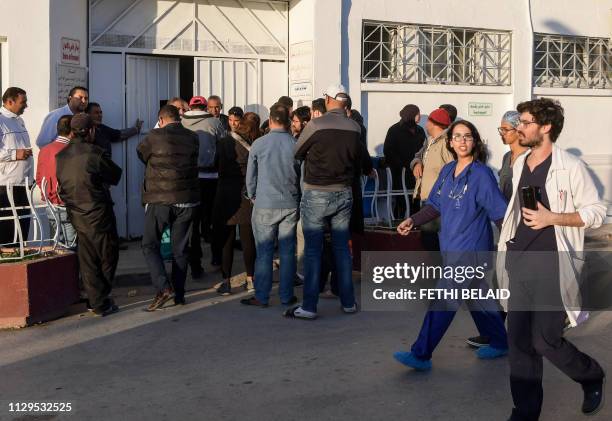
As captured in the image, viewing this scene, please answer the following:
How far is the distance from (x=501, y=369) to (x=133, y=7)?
704 centimetres

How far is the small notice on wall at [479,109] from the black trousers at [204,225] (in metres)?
4.59

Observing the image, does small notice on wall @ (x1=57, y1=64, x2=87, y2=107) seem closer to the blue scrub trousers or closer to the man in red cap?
the man in red cap

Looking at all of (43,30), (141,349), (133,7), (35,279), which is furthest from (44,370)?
(133,7)

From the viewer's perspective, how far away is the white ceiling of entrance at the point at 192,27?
11.2 meters

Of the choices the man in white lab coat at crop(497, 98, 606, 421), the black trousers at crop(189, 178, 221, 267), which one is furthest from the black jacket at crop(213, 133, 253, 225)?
the man in white lab coat at crop(497, 98, 606, 421)

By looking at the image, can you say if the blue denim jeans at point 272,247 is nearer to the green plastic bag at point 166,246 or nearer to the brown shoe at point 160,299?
the brown shoe at point 160,299

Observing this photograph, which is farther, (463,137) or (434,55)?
(434,55)

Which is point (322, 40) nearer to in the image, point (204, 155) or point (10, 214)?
point (204, 155)

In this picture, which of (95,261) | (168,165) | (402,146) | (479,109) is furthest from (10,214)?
(479,109)

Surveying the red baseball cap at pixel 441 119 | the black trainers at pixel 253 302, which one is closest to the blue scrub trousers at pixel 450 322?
the red baseball cap at pixel 441 119

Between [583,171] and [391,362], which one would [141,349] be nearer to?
[391,362]

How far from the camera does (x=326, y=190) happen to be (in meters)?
7.90

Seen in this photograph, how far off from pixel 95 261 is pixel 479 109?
705 cm

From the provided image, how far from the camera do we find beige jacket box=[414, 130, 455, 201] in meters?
8.03
